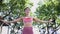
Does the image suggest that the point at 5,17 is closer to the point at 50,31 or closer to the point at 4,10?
the point at 4,10

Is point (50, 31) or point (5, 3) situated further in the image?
point (50, 31)

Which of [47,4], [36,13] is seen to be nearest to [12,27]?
[36,13]

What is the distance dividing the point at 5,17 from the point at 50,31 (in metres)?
2.56

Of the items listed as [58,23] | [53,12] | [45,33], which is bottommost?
[45,33]

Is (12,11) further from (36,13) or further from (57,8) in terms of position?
(57,8)

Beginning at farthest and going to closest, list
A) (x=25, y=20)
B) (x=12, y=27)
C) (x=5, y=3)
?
(x=12, y=27), (x=5, y=3), (x=25, y=20)

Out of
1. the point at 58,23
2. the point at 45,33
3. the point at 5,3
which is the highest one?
the point at 5,3

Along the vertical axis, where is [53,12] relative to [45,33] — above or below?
above

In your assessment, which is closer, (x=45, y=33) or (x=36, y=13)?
(x=36, y=13)

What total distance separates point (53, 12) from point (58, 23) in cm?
61

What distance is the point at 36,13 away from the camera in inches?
338

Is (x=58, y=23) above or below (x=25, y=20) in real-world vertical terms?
below

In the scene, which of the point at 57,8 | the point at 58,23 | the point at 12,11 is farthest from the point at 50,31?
the point at 12,11

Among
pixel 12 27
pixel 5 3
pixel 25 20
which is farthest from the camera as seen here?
pixel 12 27
